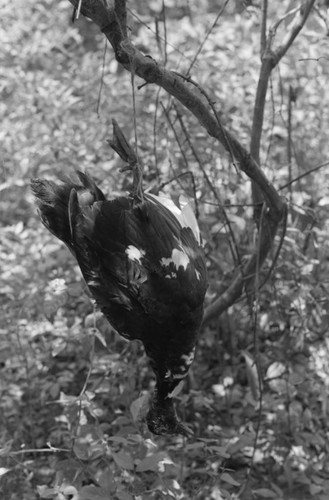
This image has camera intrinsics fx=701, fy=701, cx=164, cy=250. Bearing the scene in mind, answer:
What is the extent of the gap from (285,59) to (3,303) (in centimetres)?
215

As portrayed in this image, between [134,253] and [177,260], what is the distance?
0.12m

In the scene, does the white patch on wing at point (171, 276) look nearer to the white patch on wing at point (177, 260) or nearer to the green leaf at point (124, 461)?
the white patch on wing at point (177, 260)

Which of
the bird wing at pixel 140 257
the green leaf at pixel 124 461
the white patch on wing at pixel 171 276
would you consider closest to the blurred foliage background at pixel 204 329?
the green leaf at pixel 124 461

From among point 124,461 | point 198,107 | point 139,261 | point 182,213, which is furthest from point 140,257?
point 124,461

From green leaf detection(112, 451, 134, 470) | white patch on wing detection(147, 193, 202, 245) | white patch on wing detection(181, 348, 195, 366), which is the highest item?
white patch on wing detection(147, 193, 202, 245)

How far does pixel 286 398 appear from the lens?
3.12 m

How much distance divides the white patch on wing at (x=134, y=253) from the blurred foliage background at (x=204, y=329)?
643 millimetres

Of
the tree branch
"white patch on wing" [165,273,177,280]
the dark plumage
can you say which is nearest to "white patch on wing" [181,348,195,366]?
the dark plumage

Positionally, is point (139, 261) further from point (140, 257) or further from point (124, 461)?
point (124, 461)

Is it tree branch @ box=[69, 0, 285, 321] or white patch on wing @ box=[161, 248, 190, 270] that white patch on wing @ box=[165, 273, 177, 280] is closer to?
white patch on wing @ box=[161, 248, 190, 270]

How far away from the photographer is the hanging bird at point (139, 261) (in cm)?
194

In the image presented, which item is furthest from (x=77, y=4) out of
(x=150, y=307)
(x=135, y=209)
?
(x=150, y=307)

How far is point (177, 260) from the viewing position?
76.7 inches

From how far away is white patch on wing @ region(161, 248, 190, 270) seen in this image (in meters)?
1.93
